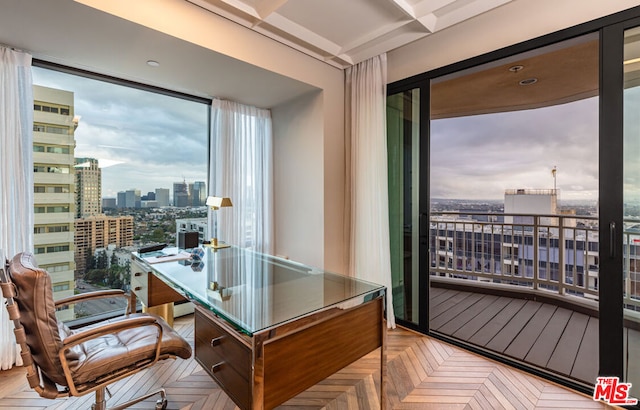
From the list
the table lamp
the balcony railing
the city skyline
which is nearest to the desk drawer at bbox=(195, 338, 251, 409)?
the table lamp

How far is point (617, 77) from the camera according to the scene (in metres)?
1.86

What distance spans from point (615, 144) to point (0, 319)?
457 cm

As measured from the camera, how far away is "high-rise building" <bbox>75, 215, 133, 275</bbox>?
2838 mm

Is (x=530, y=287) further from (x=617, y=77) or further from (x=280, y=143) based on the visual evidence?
(x=280, y=143)

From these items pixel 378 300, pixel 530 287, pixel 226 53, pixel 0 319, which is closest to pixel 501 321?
pixel 530 287

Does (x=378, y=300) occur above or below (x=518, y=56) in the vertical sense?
below

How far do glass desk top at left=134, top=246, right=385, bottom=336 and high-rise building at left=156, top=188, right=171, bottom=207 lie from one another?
1.01 metres

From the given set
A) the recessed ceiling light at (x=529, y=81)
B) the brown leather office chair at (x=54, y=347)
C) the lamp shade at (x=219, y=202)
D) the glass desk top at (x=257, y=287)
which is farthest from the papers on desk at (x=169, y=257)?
the recessed ceiling light at (x=529, y=81)

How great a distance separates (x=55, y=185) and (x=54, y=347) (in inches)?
79.3

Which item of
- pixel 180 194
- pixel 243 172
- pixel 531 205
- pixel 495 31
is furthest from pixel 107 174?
pixel 531 205

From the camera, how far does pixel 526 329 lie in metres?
2.98

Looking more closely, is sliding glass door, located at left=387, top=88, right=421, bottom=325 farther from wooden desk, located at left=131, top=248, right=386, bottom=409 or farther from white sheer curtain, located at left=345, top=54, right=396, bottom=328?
wooden desk, located at left=131, top=248, right=386, bottom=409

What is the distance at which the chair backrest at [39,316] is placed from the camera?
4.20ft

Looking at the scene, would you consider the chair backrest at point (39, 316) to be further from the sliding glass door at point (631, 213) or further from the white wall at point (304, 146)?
the sliding glass door at point (631, 213)
